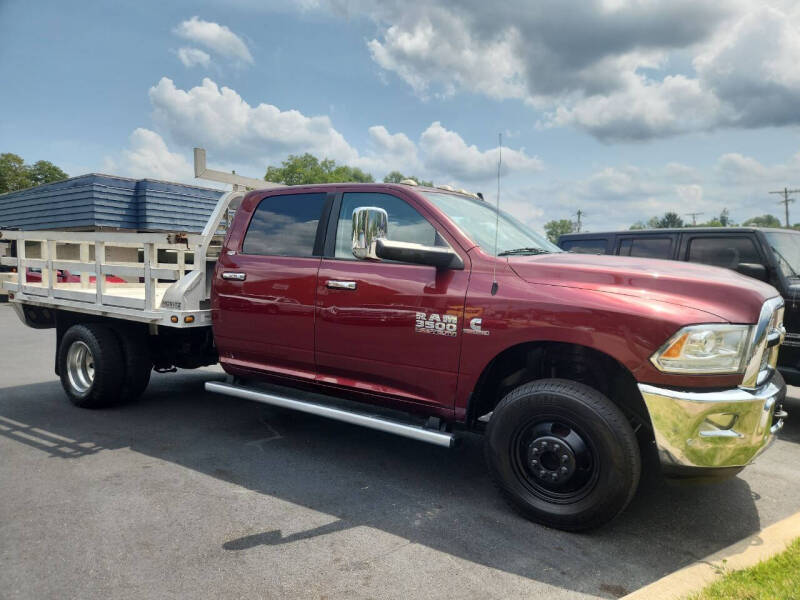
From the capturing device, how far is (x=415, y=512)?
358cm

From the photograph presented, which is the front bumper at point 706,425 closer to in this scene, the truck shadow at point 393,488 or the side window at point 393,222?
the truck shadow at point 393,488

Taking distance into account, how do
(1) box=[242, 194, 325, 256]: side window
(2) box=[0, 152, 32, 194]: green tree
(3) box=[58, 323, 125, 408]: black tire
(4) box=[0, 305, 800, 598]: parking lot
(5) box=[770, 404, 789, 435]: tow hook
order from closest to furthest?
1. (4) box=[0, 305, 800, 598]: parking lot
2. (5) box=[770, 404, 789, 435]: tow hook
3. (1) box=[242, 194, 325, 256]: side window
4. (3) box=[58, 323, 125, 408]: black tire
5. (2) box=[0, 152, 32, 194]: green tree

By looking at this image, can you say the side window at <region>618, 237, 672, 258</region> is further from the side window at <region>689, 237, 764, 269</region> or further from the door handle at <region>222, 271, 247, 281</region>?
the door handle at <region>222, 271, 247, 281</region>

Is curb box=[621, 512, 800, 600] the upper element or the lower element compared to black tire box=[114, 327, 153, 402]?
lower

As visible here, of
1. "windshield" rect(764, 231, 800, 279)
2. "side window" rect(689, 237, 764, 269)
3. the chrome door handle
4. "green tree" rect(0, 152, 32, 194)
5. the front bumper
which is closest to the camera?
the front bumper

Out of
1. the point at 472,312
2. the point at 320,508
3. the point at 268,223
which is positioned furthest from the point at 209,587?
the point at 268,223

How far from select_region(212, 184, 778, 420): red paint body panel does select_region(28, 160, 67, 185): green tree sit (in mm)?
60671

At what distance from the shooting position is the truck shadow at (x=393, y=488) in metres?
3.09

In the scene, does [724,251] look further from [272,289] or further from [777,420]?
[272,289]

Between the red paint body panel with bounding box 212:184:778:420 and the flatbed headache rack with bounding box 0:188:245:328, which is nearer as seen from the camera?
the red paint body panel with bounding box 212:184:778:420

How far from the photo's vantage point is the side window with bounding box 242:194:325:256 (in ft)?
14.7

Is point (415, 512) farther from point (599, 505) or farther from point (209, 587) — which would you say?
point (209, 587)

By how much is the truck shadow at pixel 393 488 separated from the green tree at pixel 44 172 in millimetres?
59103

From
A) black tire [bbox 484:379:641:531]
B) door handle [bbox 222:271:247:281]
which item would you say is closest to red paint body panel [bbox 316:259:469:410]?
black tire [bbox 484:379:641:531]
